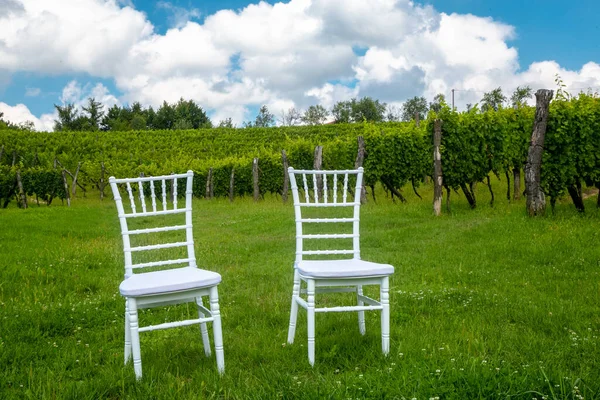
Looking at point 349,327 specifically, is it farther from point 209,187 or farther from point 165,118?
point 165,118

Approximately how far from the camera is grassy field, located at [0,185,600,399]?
3416 mm

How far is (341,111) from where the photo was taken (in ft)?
273

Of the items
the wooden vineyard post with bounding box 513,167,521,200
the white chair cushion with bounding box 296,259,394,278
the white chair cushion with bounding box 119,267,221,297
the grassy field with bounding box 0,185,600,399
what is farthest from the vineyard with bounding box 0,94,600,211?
the white chair cushion with bounding box 119,267,221,297

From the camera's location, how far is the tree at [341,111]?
8100 cm

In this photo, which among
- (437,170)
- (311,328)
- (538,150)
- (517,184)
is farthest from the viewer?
(517,184)

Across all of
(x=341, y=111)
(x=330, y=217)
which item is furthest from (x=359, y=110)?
(x=330, y=217)

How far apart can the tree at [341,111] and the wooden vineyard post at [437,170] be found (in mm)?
67414

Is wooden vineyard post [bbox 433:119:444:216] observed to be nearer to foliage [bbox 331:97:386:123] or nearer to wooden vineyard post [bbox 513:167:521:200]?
wooden vineyard post [bbox 513:167:521:200]

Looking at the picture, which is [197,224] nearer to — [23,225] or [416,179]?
[23,225]

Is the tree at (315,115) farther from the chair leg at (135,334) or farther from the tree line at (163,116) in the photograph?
the chair leg at (135,334)

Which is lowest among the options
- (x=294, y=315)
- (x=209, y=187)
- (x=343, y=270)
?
(x=209, y=187)

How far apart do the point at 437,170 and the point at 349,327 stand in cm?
894

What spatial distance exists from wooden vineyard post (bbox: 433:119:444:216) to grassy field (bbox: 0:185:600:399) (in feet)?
9.50

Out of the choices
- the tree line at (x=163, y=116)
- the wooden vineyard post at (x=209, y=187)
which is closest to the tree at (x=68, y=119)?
Result: the tree line at (x=163, y=116)
